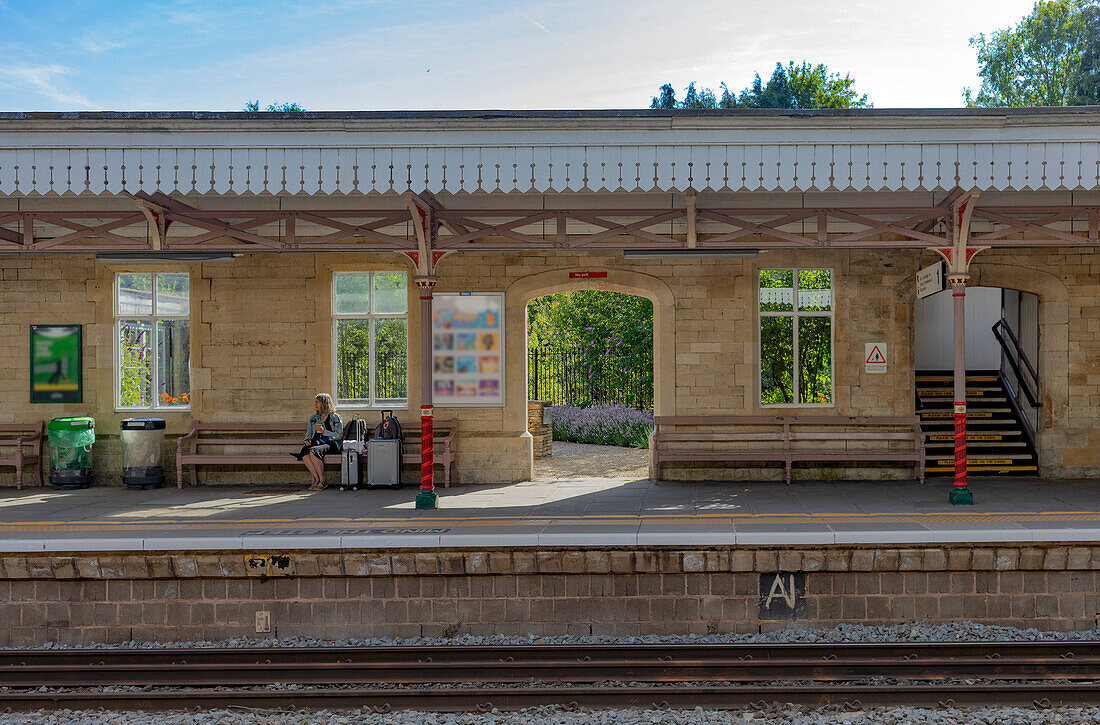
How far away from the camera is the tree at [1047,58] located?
33688mm

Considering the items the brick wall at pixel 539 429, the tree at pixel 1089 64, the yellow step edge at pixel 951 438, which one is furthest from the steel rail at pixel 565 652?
the tree at pixel 1089 64

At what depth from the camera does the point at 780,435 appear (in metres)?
10.3

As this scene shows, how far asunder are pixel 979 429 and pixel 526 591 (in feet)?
26.9

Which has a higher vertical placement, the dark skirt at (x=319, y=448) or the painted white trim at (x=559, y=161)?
the painted white trim at (x=559, y=161)

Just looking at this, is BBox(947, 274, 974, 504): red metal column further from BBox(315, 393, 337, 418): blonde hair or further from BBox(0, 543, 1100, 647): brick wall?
BBox(315, 393, 337, 418): blonde hair

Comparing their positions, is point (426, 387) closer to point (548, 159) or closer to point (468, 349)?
point (468, 349)

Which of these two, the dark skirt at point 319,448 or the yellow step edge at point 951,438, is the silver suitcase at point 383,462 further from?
the yellow step edge at point 951,438

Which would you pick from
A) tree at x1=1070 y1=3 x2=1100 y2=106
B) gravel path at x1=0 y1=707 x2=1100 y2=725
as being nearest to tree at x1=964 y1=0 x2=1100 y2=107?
tree at x1=1070 y1=3 x2=1100 y2=106

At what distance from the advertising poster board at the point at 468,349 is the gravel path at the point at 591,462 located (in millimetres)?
1747

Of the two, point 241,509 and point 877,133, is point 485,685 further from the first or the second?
point 877,133

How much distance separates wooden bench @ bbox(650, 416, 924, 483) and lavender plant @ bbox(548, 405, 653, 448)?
20.6 feet

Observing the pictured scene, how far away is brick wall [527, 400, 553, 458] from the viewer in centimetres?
1473

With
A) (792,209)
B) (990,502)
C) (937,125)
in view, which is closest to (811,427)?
(990,502)

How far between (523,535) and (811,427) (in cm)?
531
